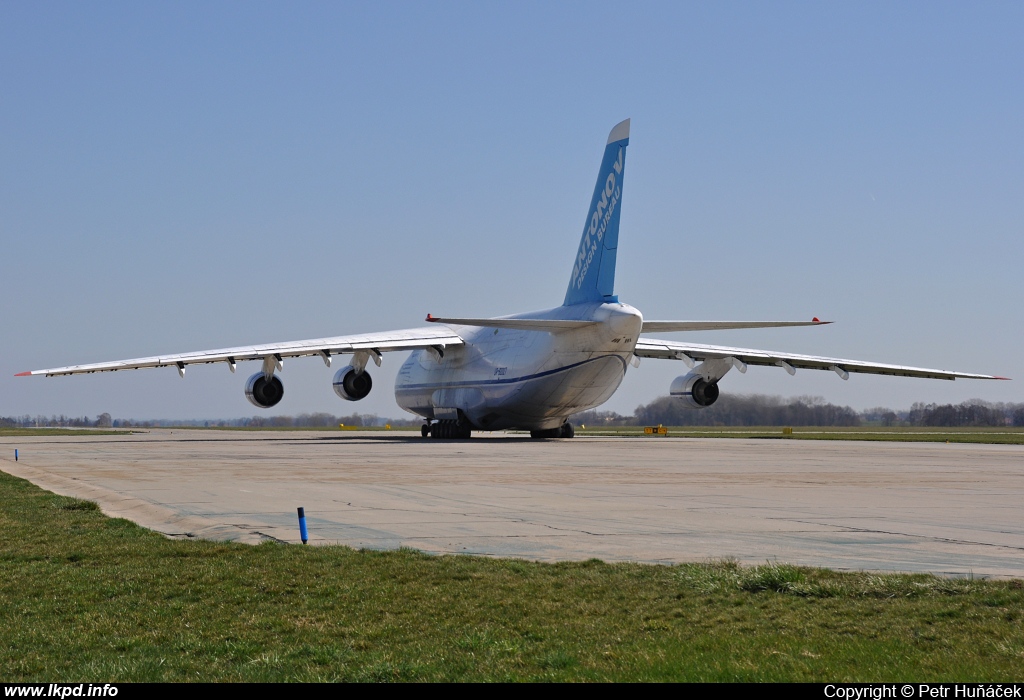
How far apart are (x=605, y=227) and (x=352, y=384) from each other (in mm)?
12966

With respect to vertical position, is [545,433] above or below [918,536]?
below

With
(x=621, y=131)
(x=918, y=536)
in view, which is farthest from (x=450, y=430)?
(x=918, y=536)

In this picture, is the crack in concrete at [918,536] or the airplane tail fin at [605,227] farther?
the airplane tail fin at [605,227]

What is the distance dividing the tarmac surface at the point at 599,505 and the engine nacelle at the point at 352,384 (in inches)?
644

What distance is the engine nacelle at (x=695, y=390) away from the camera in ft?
133

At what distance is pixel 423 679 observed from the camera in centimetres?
536

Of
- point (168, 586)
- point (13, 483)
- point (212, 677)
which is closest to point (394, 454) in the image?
point (13, 483)

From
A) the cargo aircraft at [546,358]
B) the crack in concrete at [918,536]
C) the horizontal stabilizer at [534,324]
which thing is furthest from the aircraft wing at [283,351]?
the crack in concrete at [918,536]

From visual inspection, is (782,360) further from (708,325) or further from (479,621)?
(479,621)

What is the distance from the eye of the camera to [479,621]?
6.64m

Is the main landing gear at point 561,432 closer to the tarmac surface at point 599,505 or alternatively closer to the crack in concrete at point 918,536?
the tarmac surface at point 599,505

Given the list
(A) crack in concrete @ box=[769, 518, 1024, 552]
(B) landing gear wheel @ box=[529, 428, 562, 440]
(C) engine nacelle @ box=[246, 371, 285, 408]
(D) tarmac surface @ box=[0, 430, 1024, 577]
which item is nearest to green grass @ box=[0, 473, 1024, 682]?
(D) tarmac surface @ box=[0, 430, 1024, 577]

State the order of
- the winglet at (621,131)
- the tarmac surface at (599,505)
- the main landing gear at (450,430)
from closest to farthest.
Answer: the tarmac surface at (599,505) → the winglet at (621,131) → the main landing gear at (450,430)
